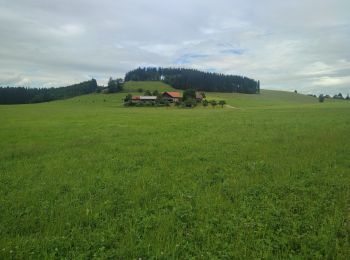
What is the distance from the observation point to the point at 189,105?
104750 millimetres

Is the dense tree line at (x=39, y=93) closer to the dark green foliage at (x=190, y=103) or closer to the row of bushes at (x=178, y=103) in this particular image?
the row of bushes at (x=178, y=103)

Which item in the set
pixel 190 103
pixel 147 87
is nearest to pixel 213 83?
pixel 147 87

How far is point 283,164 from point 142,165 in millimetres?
6238

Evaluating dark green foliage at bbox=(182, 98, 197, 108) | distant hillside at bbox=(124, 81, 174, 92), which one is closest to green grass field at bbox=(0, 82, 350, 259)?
dark green foliage at bbox=(182, 98, 197, 108)

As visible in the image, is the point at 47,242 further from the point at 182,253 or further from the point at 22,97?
the point at 22,97

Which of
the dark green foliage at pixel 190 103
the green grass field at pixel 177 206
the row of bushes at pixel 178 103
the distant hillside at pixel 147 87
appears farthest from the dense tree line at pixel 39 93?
the green grass field at pixel 177 206

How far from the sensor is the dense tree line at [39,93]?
16075 cm

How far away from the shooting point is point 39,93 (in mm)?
177250

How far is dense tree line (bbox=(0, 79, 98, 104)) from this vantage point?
160750 millimetres

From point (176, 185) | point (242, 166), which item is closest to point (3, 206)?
point (176, 185)

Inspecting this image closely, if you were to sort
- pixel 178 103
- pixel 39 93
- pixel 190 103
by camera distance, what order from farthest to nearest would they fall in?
pixel 39 93 → pixel 178 103 → pixel 190 103

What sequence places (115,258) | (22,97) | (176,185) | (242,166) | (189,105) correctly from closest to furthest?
(115,258)
(176,185)
(242,166)
(189,105)
(22,97)

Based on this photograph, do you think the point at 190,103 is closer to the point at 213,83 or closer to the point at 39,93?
the point at 213,83

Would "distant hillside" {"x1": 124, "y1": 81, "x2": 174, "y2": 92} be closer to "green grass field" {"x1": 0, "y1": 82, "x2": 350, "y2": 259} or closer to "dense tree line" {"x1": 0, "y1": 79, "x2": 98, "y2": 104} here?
"dense tree line" {"x1": 0, "y1": 79, "x2": 98, "y2": 104}
